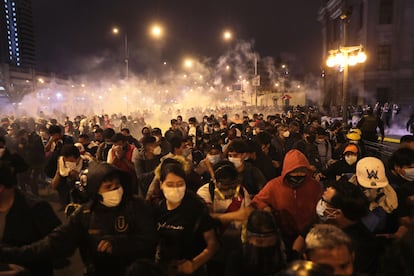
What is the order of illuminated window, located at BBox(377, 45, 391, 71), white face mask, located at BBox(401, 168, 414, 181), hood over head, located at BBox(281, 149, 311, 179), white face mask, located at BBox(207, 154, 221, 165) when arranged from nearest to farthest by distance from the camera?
hood over head, located at BBox(281, 149, 311, 179)
white face mask, located at BBox(401, 168, 414, 181)
white face mask, located at BBox(207, 154, 221, 165)
illuminated window, located at BBox(377, 45, 391, 71)

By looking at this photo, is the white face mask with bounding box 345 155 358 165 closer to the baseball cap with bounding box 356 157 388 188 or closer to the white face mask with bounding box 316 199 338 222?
the baseball cap with bounding box 356 157 388 188

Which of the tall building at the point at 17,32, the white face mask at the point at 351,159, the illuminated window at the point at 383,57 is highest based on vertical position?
the tall building at the point at 17,32

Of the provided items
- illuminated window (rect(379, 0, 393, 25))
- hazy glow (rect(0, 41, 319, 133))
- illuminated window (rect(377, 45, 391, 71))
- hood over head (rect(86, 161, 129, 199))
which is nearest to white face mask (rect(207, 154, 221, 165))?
hood over head (rect(86, 161, 129, 199))

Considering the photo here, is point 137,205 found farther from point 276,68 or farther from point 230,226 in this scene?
point 276,68

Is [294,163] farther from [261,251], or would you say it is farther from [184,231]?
[184,231]

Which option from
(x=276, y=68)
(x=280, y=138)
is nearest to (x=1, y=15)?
(x=276, y=68)

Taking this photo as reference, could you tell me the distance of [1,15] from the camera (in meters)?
150

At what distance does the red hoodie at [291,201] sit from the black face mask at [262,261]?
0.75m

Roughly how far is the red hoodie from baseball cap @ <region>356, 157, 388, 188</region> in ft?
1.40

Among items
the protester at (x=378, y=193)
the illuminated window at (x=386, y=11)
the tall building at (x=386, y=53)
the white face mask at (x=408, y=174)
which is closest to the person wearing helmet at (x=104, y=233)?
the protester at (x=378, y=193)

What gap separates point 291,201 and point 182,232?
1159 millimetres

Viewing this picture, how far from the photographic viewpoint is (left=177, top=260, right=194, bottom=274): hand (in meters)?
2.64

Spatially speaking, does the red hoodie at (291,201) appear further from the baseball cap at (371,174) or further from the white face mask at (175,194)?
the white face mask at (175,194)

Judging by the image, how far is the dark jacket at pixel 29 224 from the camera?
2742 mm
